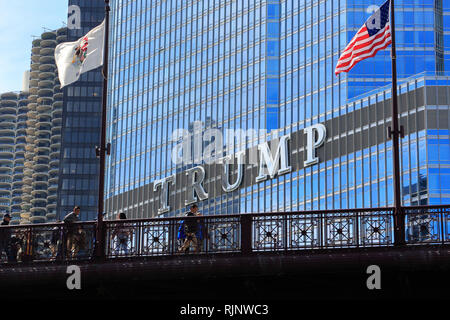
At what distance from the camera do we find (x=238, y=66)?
14088 centimetres

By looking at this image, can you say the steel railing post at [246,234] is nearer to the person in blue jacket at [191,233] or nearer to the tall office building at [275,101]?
the person in blue jacket at [191,233]

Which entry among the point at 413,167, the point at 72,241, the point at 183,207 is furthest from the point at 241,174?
the point at 72,241

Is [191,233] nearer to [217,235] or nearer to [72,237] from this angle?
[217,235]

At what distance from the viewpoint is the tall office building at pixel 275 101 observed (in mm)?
114750

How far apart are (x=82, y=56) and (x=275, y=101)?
9799 centimetres

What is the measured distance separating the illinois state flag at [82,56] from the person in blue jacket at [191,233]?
713 cm

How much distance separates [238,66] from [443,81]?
34.3 meters

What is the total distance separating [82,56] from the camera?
123 feet

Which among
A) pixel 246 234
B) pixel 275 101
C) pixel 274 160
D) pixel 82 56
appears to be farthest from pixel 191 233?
pixel 275 101

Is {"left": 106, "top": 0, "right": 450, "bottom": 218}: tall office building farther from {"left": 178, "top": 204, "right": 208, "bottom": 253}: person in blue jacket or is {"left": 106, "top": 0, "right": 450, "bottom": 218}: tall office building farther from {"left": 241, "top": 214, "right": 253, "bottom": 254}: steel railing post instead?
{"left": 241, "top": 214, "right": 253, "bottom": 254}: steel railing post

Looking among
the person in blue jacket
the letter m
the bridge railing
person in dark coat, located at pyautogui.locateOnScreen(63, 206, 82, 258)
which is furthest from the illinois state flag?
the letter m
